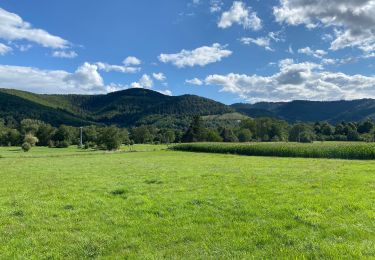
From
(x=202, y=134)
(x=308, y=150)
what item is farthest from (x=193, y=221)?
(x=202, y=134)

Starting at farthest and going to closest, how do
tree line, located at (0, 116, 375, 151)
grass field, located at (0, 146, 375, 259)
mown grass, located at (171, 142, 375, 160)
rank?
tree line, located at (0, 116, 375, 151) < mown grass, located at (171, 142, 375, 160) < grass field, located at (0, 146, 375, 259)

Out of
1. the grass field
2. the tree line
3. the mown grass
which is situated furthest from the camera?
the tree line

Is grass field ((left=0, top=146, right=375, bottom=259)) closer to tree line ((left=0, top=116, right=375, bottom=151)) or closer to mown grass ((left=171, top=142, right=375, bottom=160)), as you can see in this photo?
mown grass ((left=171, top=142, right=375, bottom=160))

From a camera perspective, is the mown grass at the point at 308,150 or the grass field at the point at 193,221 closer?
the grass field at the point at 193,221

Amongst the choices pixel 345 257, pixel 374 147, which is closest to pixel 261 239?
pixel 345 257

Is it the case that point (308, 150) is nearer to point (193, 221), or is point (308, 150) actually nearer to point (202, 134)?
point (193, 221)

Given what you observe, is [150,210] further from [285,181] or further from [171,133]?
[171,133]

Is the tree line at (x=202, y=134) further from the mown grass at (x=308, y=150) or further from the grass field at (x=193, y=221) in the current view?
the grass field at (x=193, y=221)

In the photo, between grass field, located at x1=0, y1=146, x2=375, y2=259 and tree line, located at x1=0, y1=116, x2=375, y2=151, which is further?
tree line, located at x1=0, y1=116, x2=375, y2=151

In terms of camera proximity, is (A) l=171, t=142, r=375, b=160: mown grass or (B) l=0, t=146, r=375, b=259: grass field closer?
(B) l=0, t=146, r=375, b=259: grass field

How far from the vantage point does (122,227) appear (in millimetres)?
13055

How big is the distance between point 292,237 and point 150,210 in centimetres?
647

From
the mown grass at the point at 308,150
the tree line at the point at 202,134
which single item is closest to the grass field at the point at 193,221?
the mown grass at the point at 308,150

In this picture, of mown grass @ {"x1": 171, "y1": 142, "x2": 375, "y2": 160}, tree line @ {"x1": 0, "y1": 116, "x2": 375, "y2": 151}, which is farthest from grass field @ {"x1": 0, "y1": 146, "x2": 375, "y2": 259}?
tree line @ {"x1": 0, "y1": 116, "x2": 375, "y2": 151}
